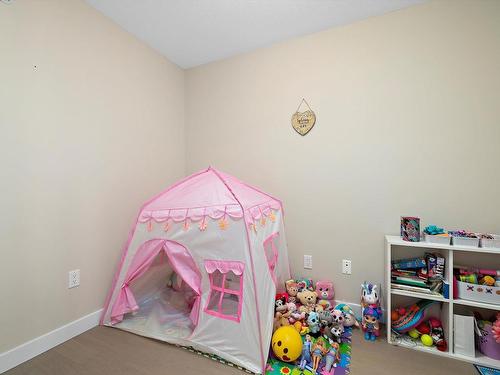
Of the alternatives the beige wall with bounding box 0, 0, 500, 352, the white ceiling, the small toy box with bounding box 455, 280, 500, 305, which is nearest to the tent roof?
the beige wall with bounding box 0, 0, 500, 352

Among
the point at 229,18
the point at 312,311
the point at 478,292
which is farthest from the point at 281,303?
the point at 229,18

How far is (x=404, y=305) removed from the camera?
6.30 ft

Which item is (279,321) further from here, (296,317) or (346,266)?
(346,266)

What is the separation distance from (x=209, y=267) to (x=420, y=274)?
1.54m

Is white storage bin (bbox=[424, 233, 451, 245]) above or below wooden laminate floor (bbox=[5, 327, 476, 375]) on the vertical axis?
above

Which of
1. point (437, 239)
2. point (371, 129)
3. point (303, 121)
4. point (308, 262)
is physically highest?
point (303, 121)

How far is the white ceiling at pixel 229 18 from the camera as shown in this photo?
1.85 meters

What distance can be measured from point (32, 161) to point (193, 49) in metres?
1.76

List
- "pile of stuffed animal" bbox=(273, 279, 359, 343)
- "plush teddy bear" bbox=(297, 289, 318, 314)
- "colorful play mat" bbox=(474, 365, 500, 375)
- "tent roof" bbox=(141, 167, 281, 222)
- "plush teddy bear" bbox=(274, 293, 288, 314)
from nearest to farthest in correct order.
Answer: "colorful play mat" bbox=(474, 365, 500, 375)
"tent roof" bbox=(141, 167, 281, 222)
"pile of stuffed animal" bbox=(273, 279, 359, 343)
"plush teddy bear" bbox=(274, 293, 288, 314)
"plush teddy bear" bbox=(297, 289, 318, 314)

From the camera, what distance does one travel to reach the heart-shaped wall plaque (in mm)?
2219

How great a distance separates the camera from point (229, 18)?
199cm

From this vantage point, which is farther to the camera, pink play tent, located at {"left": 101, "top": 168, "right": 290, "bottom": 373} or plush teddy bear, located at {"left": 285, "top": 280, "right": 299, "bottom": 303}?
plush teddy bear, located at {"left": 285, "top": 280, "right": 299, "bottom": 303}

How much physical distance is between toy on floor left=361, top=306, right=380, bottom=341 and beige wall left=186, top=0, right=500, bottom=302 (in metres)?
0.28

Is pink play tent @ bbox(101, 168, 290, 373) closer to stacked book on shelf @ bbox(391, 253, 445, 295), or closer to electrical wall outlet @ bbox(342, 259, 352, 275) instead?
electrical wall outlet @ bbox(342, 259, 352, 275)
